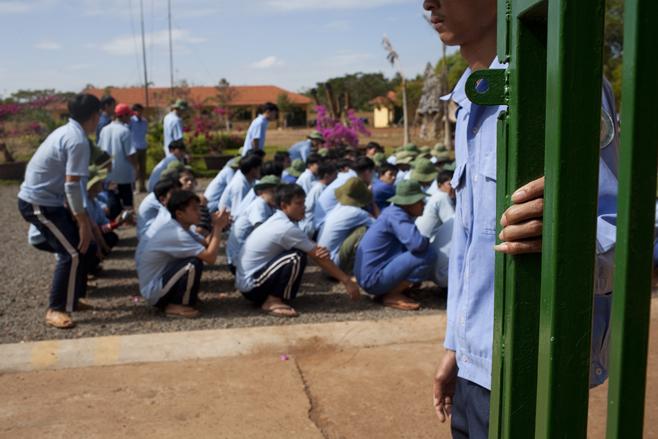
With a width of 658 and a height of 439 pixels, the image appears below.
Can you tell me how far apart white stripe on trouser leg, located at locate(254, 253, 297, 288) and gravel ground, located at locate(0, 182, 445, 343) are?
0.25 m

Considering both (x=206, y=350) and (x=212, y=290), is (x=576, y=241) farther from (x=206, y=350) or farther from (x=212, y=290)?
(x=212, y=290)

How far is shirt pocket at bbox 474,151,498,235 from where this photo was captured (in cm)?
157

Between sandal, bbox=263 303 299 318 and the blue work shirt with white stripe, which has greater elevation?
the blue work shirt with white stripe

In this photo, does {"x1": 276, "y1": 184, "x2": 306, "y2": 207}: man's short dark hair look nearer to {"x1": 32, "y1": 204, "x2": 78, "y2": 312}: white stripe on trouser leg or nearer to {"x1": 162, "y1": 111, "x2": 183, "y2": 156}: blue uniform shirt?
{"x1": 32, "y1": 204, "x2": 78, "y2": 312}: white stripe on trouser leg

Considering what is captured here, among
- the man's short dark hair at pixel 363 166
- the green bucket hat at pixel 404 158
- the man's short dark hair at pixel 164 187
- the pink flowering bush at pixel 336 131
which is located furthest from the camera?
the pink flowering bush at pixel 336 131

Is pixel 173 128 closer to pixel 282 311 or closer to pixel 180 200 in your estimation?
pixel 180 200

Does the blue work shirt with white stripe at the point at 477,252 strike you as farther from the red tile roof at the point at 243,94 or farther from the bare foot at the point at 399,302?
the red tile roof at the point at 243,94

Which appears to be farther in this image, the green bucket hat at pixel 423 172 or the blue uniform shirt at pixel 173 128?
the blue uniform shirt at pixel 173 128

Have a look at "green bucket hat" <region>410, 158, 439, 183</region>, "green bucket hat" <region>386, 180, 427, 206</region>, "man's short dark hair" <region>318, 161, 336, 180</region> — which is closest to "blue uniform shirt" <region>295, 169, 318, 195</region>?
"man's short dark hair" <region>318, 161, 336, 180</region>

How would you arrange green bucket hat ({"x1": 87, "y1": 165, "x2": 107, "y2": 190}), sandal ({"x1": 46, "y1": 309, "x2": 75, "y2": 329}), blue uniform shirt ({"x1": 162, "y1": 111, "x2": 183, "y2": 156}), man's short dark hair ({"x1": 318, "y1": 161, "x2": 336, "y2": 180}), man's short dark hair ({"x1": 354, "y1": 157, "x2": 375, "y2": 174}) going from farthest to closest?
blue uniform shirt ({"x1": 162, "y1": 111, "x2": 183, "y2": 156}) < man's short dark hair ({"x1": 354, "y1": 157, "x2": 375, "y2": 174}) < man's short dark hair ({"x1": 318, "y1": 161, "x2": 336, "y2": 180}) < green bucket hat ({"x1": 87, "y1": 165, "x2": 107, "y2": 190}) < sandal ({"x1": 46, "y1": 309, "x2": 75, "y2": 329})

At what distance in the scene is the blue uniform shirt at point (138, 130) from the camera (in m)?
11.9

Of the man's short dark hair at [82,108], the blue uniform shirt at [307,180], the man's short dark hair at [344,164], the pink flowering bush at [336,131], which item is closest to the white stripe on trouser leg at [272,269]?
the man's short dark hair at [82,108]

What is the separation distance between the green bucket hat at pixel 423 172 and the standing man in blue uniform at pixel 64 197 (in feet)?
12.2

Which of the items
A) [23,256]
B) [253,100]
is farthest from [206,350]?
[253,100]
